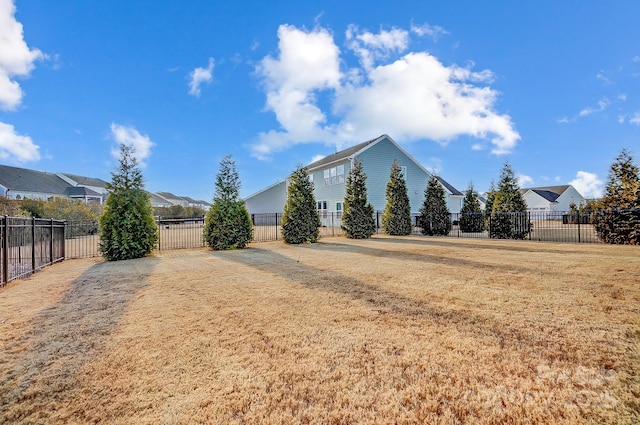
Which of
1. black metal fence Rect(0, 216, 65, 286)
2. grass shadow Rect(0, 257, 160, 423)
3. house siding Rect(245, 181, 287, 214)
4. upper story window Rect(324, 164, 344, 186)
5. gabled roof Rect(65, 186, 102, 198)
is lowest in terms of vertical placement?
grass shadow Rect(0, 257, 160, 423)

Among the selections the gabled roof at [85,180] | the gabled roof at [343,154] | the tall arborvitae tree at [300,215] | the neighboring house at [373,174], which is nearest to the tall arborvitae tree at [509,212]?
the neighboring house at [373,174]

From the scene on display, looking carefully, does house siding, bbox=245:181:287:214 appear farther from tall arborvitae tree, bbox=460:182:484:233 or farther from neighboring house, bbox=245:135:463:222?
tall arborvitae tree, bbox=460:182:484:233

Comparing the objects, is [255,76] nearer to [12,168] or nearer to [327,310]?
[327,310]

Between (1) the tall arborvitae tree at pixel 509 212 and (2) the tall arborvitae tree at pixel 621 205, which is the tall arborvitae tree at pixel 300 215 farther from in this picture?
(2) the tall arborvitae tree at pixel 621 205

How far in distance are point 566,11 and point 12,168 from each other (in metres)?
60.6

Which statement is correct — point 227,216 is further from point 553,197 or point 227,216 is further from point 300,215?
point 553,197

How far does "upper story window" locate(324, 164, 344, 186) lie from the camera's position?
22303 mm

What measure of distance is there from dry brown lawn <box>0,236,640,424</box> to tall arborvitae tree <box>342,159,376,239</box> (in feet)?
33.2

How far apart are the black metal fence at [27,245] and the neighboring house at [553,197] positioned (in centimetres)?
5080

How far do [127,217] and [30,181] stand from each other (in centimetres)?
4709

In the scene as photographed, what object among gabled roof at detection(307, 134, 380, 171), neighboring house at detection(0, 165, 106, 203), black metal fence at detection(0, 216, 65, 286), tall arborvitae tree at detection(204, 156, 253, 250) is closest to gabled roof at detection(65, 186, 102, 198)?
neighboring house at detection(0, 165, 106, 203)

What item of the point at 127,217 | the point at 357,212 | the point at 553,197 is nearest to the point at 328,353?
the point at 127,217

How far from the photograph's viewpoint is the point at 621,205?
1111cm

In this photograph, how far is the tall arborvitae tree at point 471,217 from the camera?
763 inches
